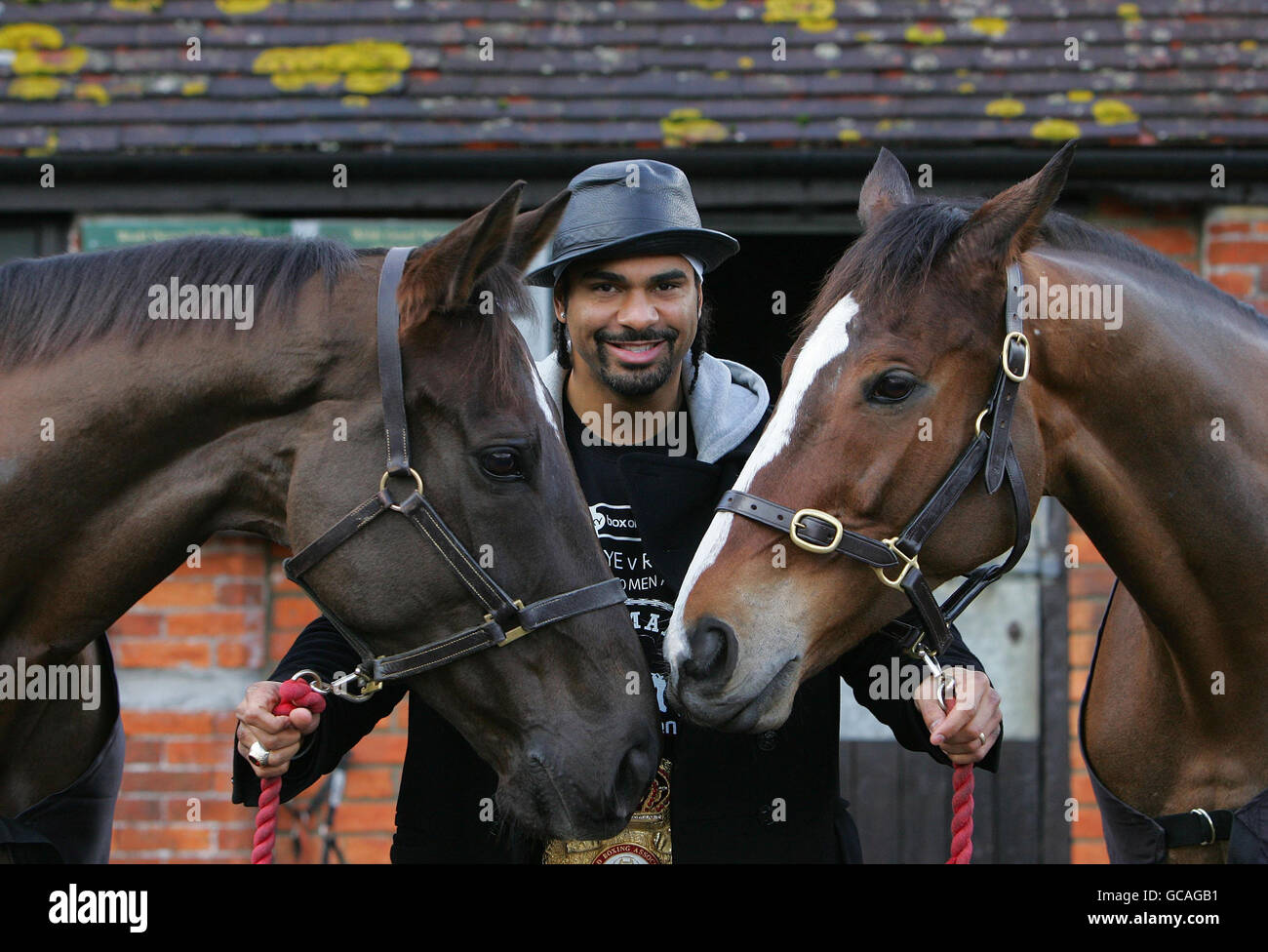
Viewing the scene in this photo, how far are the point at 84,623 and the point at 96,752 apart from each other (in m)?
0.43

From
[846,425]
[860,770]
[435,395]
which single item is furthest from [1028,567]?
[435,395]

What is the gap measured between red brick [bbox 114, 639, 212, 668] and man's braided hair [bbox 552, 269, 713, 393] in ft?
8.93

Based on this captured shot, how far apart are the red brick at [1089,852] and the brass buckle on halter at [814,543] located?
12.3 feet

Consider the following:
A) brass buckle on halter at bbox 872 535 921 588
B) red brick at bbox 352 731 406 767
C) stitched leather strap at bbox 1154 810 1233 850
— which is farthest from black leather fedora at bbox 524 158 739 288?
red brick at bbox 352 731 406 767

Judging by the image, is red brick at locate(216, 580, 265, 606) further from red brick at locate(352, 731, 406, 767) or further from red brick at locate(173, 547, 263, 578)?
red brick at locate(352, 731, 406, 767)

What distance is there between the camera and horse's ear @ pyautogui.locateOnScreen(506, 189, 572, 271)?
250 centimetres

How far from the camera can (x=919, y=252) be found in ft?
7.89

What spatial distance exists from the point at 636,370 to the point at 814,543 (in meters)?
0.84

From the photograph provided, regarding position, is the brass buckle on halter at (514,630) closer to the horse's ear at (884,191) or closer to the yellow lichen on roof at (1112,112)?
the horse's ear at (884,191)

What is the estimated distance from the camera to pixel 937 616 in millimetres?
2391

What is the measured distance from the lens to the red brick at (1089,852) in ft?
17.5

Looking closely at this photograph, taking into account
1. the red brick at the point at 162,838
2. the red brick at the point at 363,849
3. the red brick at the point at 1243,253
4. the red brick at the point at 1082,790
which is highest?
the red brick at the point at 1243,253

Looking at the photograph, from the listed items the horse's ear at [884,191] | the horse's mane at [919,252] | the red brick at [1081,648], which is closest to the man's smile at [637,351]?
the horse's mane at [919,252]

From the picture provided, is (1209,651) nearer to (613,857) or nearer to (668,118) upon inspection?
(613,857)
